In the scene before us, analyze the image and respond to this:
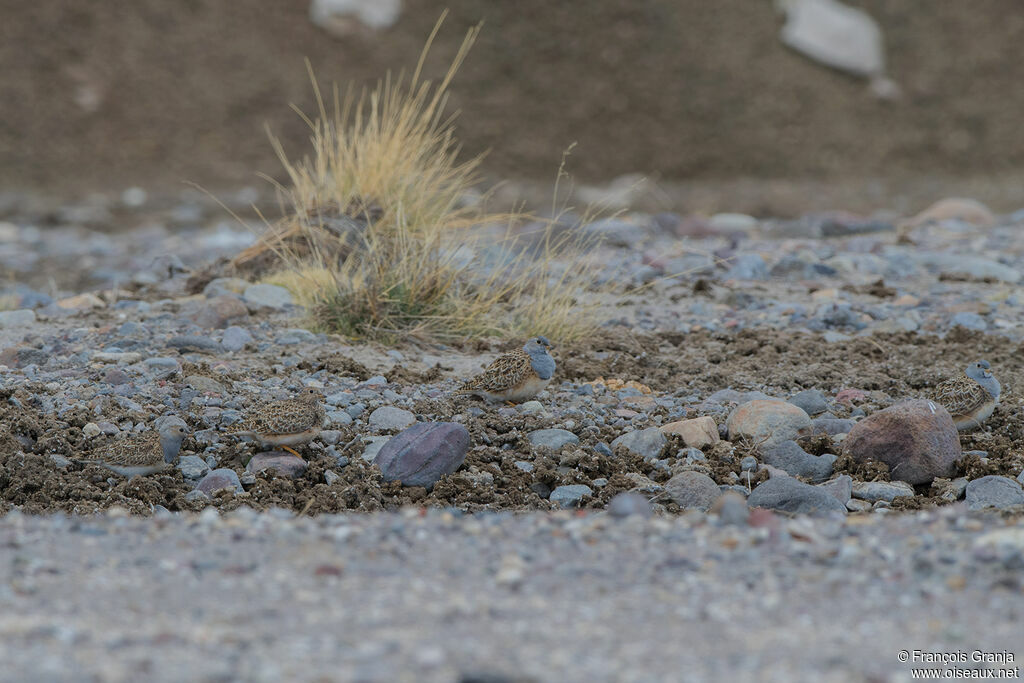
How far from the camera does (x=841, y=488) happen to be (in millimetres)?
3621

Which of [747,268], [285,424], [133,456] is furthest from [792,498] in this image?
[747,268]

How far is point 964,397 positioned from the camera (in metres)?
4.05

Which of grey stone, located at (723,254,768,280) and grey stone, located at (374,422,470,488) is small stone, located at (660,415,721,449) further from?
grey stone, located at (723,254,768,280)

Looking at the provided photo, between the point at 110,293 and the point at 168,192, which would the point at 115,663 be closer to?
the point at 110,293

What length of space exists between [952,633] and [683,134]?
13008 mm

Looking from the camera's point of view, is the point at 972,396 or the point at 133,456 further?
the point at 972,396

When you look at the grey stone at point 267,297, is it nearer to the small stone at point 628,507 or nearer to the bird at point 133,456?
the bird at point 133,456

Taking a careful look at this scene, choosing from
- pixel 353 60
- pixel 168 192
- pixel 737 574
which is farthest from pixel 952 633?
pixel 353 60

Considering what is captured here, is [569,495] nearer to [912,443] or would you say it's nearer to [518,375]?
[518,375]

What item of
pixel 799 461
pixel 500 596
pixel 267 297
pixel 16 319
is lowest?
pixel 16 319

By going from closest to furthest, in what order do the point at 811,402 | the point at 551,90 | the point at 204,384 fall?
the point at 204,384 < the point at 811,402 < the point at 551,90

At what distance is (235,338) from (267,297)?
2.51 feet

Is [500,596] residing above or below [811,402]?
above

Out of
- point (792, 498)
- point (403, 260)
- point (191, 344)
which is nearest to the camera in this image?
point (792, 498)
